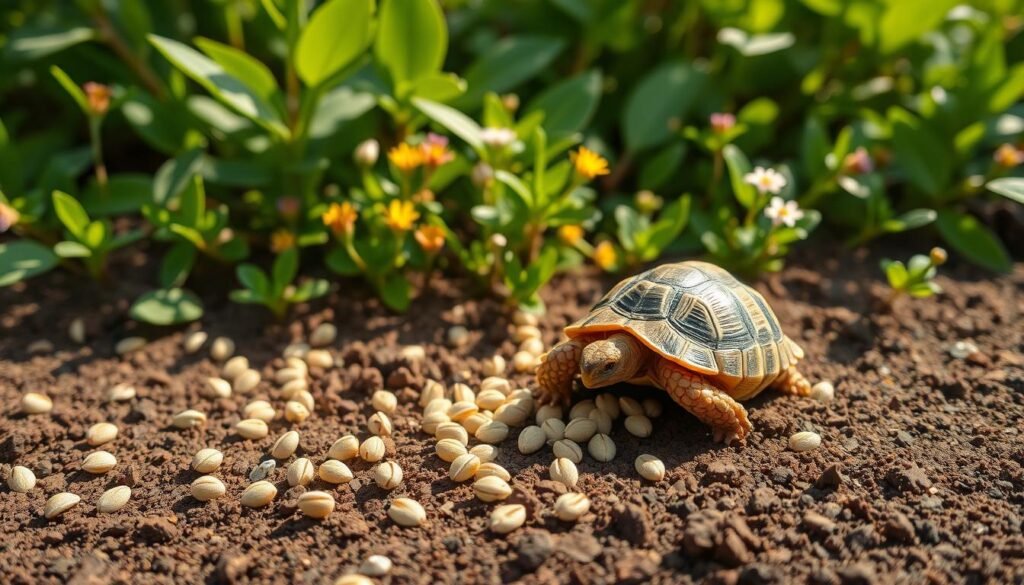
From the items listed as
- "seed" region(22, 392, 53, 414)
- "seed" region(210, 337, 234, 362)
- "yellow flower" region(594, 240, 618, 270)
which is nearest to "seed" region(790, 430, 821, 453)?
"yellow flower" region(594, 240, 618, 270)

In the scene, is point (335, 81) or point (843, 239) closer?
point (335, 81)

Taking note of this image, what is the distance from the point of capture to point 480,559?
2707 millimetres

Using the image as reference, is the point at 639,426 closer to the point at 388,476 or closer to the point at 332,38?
the point at 388,476

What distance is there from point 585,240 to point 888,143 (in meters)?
1.81

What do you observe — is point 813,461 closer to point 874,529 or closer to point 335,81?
point 874,529

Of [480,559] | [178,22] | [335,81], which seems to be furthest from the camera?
[178,22]

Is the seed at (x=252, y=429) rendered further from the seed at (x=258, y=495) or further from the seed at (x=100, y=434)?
the seed at (x=100, y=434)

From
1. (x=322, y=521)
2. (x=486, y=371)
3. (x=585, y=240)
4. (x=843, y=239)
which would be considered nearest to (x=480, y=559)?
(x=322, y=521)

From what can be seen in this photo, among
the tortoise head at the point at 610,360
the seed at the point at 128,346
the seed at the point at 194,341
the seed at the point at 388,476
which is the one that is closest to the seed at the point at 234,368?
the seed at the point at 194,341

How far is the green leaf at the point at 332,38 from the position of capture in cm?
375

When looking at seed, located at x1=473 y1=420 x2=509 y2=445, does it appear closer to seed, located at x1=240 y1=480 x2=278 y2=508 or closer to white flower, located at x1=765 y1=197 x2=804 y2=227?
seed, located at x1=240 y1=480 x2=278 y2=508

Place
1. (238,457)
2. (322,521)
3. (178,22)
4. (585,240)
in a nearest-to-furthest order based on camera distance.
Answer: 1. (322,521)
2. (238,457)
3. (585,240)
4. (178,22)

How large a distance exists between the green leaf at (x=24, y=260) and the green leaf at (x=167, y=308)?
44cm

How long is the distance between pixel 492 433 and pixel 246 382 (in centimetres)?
121
